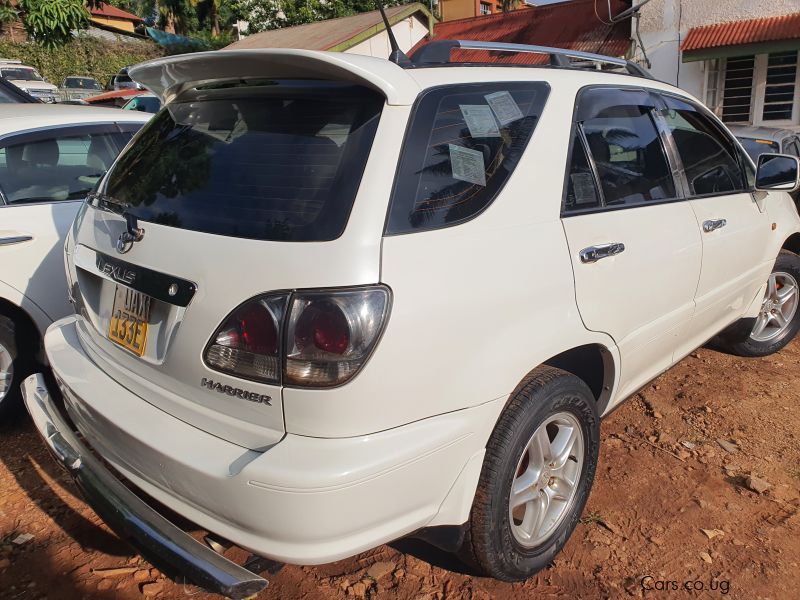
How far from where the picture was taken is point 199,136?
7.55ft

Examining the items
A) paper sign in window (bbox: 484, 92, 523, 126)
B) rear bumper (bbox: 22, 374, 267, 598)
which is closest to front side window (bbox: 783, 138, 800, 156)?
paper sign in window (bbox: 484, 92, 523, 126)

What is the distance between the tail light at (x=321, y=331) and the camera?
172cm

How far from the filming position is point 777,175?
137 inches

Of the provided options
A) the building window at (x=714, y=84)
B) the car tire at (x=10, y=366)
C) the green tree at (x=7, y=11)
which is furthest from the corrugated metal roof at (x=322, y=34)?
the car tire at (x=10, y=366)

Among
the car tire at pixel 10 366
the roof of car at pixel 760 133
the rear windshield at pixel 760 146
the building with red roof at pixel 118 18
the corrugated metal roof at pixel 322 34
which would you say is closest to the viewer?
the car tire at pixel 10 366

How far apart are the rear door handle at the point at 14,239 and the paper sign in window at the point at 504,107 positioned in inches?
98.6

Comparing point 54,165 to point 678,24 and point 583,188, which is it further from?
point 678,24

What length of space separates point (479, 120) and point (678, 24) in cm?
1408

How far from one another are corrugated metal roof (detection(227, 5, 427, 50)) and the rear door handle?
15118 millimetres

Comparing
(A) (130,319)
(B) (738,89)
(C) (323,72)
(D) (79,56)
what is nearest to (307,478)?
(A) (130,319)

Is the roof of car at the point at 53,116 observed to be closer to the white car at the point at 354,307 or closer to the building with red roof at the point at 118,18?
the white car at the point at 354,307

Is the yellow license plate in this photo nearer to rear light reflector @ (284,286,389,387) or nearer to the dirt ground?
rear light reflector @ (284,286,389,387)

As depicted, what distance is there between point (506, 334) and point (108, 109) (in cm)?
337

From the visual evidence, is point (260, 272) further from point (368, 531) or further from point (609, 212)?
point (609, 212)
